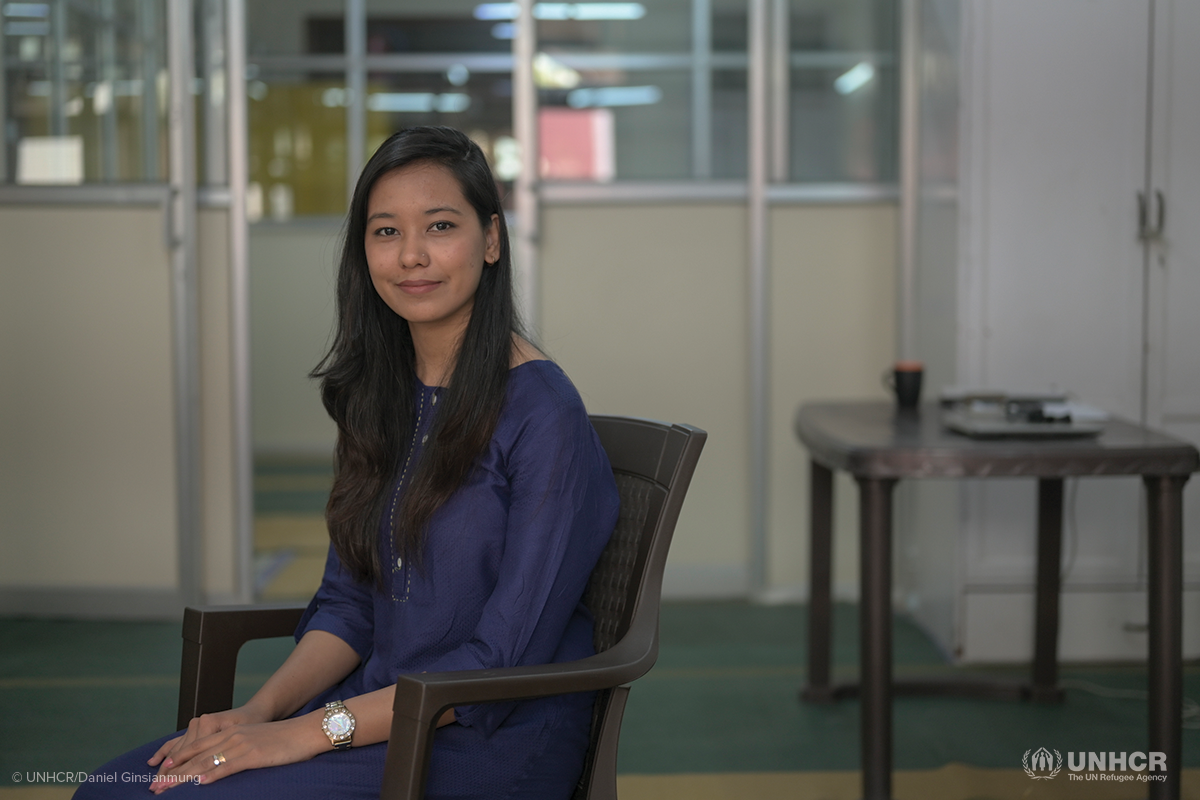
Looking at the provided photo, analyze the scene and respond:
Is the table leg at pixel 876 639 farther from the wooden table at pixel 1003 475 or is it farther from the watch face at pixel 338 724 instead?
the watch face at pixel 338 724

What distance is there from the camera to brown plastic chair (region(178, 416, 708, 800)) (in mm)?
1098

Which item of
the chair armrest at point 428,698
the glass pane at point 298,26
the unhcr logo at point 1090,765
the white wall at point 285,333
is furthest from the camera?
the white wall at point 285,333

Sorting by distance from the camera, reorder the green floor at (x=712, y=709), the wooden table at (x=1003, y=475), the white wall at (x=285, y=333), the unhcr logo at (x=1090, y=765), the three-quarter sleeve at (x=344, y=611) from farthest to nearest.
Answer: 1. the white wall at (x=285, y=333)
2. the green floor at (x=712, y=709)
3. the unhcr logo at (x=1090, y=765)
4. the wooden table at (x=1003, y=475)
5. the three-quarter sleeve at (x=344, y=611)

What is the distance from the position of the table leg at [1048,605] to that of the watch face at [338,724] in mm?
2061

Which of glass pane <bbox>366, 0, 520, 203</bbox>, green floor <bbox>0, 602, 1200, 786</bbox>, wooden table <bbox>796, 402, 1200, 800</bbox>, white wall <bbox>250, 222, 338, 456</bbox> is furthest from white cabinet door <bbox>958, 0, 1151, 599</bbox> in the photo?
white wall <bbox>250, 222, 338, 456</bbox>

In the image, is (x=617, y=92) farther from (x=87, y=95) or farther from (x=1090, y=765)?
(x=1090, y=765)

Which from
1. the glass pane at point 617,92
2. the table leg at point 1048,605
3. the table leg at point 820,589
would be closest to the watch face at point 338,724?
the table leg at point 820,589

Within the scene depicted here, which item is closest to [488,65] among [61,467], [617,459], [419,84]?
[419,84]

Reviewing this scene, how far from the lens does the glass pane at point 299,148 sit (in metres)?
6.53

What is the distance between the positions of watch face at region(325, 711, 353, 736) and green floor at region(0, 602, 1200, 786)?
1.24 meters

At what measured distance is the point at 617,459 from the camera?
1.53m

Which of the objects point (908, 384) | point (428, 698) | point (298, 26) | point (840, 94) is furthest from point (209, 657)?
point (298, 26)

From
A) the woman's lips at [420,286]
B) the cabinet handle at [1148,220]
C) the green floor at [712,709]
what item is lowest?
the green floor at [712,709]

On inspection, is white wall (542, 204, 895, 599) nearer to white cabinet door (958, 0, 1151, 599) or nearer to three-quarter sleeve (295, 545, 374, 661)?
white cabinet door (958, 0, 1151, 599)
